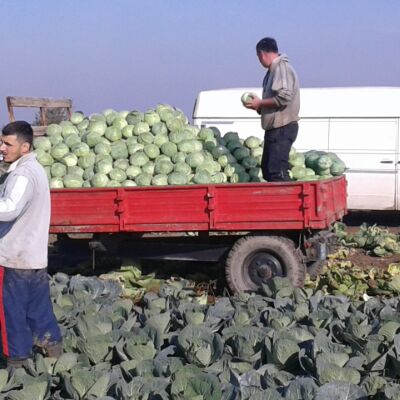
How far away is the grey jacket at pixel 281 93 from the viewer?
7.29 m

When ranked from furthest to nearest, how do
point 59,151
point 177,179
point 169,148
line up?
point 59,151
point 169,148
point 177,179

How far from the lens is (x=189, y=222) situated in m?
7.29

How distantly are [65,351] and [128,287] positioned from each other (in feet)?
9.21

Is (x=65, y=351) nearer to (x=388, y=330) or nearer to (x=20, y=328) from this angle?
(x=20, y=328)

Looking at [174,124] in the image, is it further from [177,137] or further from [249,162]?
[249,162]

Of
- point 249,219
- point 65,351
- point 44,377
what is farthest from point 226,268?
point 44,377

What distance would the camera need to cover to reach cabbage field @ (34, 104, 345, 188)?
7.98 meters

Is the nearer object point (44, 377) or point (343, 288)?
point (44, 377)

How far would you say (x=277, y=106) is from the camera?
737 cm

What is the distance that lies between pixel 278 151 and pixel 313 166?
4.32ft

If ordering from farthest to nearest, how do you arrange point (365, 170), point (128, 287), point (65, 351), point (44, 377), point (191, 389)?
point (365, 170) → point (128, 287) → point (65, 351) → point (44, 377) → point (191, 389)

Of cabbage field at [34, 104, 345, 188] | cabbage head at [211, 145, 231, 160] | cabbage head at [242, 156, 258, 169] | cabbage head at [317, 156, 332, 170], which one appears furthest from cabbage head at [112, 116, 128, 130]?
cabbage head at [317, 156, 332, 170]

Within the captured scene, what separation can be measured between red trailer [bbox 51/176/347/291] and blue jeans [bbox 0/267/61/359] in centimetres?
269

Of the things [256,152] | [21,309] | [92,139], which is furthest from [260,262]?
[21,309]
